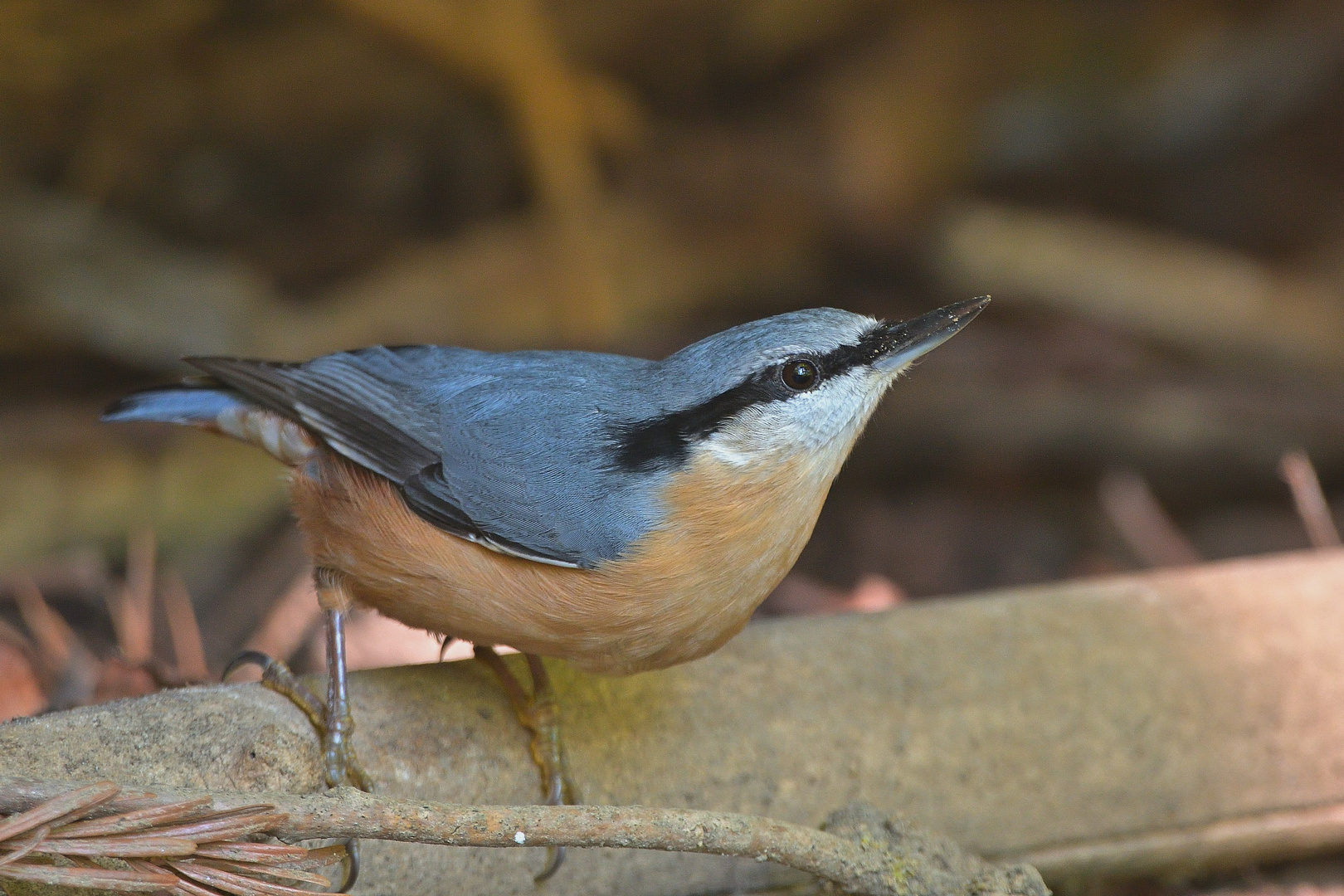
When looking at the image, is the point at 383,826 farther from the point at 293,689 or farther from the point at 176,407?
the point at 176,407

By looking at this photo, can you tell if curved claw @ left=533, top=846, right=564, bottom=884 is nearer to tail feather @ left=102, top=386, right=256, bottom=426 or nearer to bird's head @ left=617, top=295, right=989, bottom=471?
bird's head @ left=617, top=295, right=989, bottom=471

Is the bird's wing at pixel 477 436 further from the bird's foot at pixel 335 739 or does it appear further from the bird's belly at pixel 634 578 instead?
the bird's foot at pixel 335 739

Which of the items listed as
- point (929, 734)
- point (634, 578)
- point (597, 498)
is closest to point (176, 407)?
A: point (597, 498)

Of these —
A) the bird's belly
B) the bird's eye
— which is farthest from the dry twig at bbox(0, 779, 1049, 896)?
the bird's eye

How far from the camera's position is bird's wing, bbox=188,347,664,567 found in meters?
2.09

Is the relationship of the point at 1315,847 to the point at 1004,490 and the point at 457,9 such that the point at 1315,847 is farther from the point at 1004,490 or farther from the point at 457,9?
the point at 457,9

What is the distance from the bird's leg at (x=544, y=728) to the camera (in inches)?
85.8

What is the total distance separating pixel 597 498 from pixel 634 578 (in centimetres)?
17

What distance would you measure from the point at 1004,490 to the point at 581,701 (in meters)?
3.35

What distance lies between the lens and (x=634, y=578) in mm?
2033

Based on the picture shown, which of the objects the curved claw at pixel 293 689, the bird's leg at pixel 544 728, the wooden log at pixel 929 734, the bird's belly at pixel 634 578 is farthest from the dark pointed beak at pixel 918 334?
the curved claw at pixel 293 689

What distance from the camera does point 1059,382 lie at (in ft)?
17.0

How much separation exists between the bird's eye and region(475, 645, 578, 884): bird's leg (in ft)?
2.30

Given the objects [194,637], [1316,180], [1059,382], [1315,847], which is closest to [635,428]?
[1315,847]
